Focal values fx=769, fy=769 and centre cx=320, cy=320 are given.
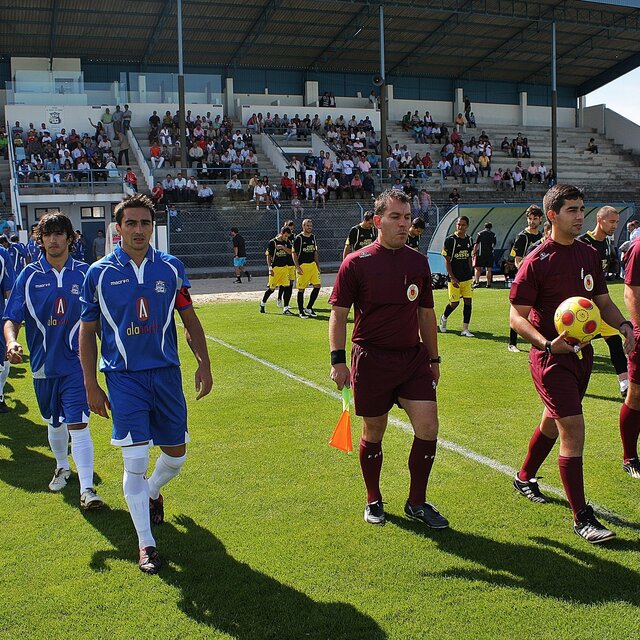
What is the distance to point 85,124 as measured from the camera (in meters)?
33.9

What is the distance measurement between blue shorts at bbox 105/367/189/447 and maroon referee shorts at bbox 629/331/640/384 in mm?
3151

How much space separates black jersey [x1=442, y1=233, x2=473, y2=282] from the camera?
13168 mm

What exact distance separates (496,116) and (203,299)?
34.2 m

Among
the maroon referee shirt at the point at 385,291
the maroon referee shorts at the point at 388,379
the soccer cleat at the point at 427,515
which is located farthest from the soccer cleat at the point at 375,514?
the maroon referee shirt at the point at 385,291

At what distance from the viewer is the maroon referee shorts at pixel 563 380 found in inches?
185

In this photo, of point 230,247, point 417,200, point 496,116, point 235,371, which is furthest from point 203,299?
point 496,116

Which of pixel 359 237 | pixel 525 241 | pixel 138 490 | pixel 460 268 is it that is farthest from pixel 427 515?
pixel 359 237

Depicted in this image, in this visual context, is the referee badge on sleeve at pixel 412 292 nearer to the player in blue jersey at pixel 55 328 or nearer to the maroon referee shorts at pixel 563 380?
the maroon referee shorts at pixel 563 380

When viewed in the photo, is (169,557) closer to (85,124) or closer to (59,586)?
(59,586)

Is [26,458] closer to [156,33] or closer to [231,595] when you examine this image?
[231,595]

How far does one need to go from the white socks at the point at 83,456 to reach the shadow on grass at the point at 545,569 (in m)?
2.44

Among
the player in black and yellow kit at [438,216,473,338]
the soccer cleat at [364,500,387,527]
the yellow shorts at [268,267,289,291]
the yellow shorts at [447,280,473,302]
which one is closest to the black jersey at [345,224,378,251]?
the player in black and yellow kit at [438,216,473,338]

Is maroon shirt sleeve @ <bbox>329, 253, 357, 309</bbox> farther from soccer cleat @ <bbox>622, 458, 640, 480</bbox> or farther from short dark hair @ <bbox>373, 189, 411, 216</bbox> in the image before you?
soccer cleat @ <bbox>622, 458, 640, 480</bbox>

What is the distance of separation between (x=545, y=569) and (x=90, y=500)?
307cm
